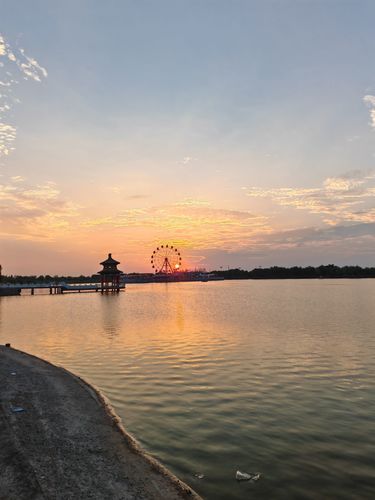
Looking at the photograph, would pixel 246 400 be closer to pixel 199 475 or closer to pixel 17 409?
pixel 199 475

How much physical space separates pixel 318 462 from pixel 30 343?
28796mm

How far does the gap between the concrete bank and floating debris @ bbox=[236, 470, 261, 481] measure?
1660mm

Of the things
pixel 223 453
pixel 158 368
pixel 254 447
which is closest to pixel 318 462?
pixel 254 447

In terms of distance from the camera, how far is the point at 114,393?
18.5m

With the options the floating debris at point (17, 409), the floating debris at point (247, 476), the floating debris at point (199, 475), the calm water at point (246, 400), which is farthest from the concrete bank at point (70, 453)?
the floating debris at point (247, 476)

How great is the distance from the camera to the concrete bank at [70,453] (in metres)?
8.84

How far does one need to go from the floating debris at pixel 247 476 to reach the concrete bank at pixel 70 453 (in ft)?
5.44

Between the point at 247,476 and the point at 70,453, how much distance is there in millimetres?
4817

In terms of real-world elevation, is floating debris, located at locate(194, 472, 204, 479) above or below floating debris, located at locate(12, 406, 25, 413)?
Result: below

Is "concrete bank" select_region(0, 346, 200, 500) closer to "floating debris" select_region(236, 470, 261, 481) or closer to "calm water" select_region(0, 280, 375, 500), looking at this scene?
"calm water" select_region(0, 280, 375, 500)

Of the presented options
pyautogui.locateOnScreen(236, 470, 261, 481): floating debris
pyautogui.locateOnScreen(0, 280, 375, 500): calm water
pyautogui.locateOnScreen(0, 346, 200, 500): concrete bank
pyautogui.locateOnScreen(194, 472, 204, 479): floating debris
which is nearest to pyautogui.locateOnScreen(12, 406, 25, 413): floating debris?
pyautogui.locateOnScreen(0, 346, 200, 500): concrete bank

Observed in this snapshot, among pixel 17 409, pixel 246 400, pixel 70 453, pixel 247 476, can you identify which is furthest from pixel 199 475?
pixel 17 409

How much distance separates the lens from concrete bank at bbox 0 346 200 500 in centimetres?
884

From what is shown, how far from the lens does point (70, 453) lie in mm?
10820
